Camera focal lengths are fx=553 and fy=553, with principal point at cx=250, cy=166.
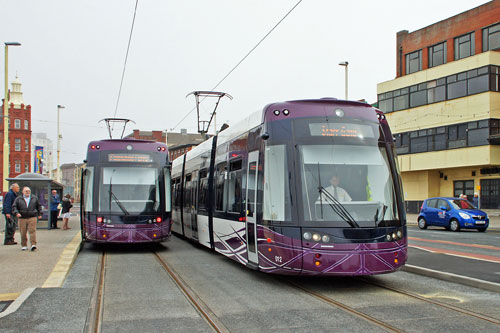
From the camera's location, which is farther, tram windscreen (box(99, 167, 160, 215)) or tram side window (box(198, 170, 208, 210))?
tram windscreen (box(99, 167, 160, 215))

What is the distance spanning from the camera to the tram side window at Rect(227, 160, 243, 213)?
10.6 meters

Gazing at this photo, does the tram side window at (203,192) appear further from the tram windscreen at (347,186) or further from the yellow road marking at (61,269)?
the tram windscreen at (347,186)

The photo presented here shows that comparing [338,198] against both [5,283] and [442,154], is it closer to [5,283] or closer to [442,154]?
[5,283]

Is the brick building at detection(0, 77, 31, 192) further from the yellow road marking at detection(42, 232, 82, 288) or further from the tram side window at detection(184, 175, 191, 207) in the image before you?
the yellow road marking at detection(42, 232, 82, 288)

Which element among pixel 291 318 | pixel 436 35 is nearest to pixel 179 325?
pixel 291 318

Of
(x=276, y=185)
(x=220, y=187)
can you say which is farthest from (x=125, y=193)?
(x=276, y=185)

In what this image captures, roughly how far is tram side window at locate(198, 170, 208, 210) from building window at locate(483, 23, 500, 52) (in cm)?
2932

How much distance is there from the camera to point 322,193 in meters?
8.52

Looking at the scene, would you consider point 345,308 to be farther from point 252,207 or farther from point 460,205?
point 460,205

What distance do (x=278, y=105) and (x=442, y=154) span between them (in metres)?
33.1

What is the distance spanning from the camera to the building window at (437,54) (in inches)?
1609

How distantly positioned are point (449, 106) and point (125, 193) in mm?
30152

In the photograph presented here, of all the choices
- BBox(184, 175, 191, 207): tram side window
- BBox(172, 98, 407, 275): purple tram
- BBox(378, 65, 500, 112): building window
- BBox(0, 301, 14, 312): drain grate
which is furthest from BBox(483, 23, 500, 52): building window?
BBox(0, 301, 14, 312): drain grate

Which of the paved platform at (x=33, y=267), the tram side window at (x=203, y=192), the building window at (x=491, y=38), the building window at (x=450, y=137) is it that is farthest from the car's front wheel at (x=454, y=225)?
the building window at (x=491, y=38)
